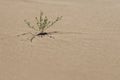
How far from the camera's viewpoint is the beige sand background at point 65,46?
12.1ft

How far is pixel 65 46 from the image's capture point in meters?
4.37

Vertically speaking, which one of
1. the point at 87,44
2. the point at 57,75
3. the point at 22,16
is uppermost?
the point at 22,16

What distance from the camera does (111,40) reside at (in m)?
4.62

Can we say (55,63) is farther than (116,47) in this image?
No

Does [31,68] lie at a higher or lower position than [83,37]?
lower

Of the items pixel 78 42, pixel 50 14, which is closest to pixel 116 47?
pixel 78 42

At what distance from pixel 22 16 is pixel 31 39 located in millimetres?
1145

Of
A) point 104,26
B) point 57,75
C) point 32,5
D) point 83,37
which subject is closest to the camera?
point 57,75

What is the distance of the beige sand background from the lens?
12.1 feet

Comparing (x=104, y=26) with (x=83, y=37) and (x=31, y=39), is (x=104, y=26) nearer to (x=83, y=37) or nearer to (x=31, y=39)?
(x=83, y=37)

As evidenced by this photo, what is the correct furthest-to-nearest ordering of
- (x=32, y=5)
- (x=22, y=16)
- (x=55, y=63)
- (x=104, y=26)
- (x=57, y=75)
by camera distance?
(x=32, y=5), (x=22, y=16), (x=104, y=26), (x=55, y=63), (x=57, y=75)

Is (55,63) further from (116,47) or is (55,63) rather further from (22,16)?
(22,16)

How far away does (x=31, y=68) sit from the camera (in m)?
3.75

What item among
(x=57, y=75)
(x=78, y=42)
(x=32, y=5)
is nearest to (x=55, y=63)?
(x=57, y=75)
